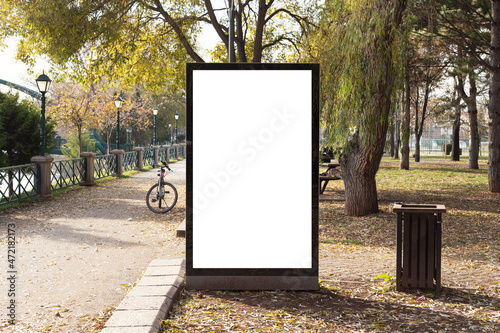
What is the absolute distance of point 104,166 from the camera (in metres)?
21.5

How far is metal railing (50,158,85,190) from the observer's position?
16.5 metres

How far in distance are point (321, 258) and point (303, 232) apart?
7.60ft

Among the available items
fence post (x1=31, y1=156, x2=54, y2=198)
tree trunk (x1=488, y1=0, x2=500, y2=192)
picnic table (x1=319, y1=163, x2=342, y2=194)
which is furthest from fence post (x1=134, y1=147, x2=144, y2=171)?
tree trunk (x1=488, y1=0, x2=500, y2=192)

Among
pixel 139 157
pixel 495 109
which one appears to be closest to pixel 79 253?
pixel 495 109

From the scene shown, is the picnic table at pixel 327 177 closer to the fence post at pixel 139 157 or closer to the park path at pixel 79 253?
the park path at pixel 79 253

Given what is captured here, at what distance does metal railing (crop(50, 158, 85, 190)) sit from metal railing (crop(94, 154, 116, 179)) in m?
2.04

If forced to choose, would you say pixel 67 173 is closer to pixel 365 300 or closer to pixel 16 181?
pixel 16 181

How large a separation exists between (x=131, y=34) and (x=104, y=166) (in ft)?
20.0

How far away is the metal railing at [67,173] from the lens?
1650 cm

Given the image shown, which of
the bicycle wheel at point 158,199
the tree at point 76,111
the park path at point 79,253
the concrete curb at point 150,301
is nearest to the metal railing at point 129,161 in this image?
the tree at point 76,111

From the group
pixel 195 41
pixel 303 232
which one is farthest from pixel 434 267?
pixel 195 41

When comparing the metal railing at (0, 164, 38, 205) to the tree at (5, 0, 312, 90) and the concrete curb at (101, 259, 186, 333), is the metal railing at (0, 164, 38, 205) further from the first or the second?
the concrete curb at (101, 259, 186, 333)

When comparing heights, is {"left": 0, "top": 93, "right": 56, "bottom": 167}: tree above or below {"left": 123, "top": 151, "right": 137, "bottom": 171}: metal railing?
above

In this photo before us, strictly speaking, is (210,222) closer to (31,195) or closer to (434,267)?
(434,267)
